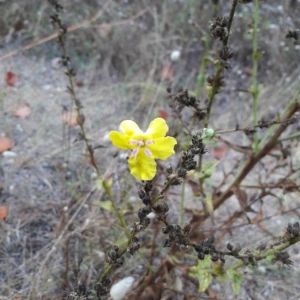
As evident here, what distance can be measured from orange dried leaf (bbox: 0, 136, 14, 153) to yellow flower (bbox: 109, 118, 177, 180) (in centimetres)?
124

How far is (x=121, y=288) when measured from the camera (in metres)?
1.47

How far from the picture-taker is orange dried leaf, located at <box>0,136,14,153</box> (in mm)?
2030

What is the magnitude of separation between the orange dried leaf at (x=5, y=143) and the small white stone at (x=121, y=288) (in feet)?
2.87

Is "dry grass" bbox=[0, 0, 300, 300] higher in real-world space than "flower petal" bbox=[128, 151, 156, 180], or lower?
higher

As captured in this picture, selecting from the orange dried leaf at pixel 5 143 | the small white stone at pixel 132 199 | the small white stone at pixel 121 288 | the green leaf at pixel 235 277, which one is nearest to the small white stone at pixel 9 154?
the orange dried leaf at pixel 5 143

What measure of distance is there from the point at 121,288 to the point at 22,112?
121 cm

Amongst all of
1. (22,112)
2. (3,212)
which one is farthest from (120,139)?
(22,112)

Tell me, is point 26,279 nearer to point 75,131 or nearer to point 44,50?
point 75,131

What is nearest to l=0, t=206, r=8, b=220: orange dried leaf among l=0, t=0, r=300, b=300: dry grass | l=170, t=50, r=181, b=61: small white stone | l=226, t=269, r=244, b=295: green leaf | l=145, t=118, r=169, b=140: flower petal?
l=0, t=0, r=300, b=300: dry grass

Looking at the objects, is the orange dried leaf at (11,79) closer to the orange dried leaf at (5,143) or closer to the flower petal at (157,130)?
the orange dried leaf at (5,143)

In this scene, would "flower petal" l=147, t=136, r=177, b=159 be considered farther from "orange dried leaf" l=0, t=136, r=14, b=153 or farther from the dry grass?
"orange dried leaf" l=0, t=136, r=14, b=153

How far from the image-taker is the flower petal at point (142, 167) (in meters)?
0.89

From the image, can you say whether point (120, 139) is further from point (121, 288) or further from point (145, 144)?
point (121, 288)

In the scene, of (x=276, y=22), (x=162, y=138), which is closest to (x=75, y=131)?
(x=162, y=138)
